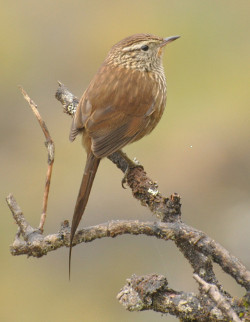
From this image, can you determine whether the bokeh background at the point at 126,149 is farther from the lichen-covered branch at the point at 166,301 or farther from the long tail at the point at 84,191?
the lichen-covered branch at the point at 166,301

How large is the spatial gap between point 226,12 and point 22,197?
4817mm

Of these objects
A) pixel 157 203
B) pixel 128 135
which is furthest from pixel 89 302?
pixel 157 203

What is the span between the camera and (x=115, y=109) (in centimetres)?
604

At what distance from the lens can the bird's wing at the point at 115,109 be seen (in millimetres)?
5910

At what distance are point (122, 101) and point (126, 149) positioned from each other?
3.93m

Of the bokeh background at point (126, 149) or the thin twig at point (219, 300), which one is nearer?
the thin twig at point (219, 300)

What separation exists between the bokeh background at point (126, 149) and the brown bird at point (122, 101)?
2.69m

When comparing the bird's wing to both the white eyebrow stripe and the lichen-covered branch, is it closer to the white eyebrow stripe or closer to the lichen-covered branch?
the white eyebrow stripe

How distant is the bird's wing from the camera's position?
5.91 metres

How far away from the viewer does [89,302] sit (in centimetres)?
909

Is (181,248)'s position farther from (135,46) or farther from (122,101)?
(135,46)

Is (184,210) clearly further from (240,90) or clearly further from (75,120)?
(75,120)

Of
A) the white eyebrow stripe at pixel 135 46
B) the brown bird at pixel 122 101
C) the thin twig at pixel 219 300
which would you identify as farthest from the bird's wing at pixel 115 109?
the thin twig at pixel 219 300

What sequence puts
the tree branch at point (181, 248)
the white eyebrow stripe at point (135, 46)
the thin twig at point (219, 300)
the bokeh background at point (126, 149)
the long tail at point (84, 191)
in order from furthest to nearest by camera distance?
the bokeh background at point (126, 149) → the white eyebrow stripe at point (135, 46) → the long tail at point (84, 191) → the tree branch at point (181, 248) → the thin twig at point (219, 300)
